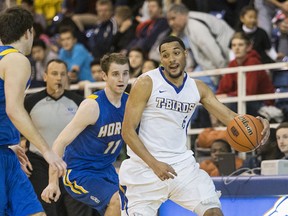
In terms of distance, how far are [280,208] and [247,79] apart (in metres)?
3.05

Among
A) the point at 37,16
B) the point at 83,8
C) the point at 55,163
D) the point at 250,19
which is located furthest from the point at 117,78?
the point at 37,16

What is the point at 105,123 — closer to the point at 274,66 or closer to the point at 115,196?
the point at 115,196

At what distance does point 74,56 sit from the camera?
44.1ft

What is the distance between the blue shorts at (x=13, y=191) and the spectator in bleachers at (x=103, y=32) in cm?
753

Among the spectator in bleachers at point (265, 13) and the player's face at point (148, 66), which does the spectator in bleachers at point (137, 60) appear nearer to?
the player's face at point (148, 66)

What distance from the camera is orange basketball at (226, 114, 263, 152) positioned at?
762 cm

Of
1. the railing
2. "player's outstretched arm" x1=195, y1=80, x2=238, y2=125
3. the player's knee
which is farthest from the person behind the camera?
the railing

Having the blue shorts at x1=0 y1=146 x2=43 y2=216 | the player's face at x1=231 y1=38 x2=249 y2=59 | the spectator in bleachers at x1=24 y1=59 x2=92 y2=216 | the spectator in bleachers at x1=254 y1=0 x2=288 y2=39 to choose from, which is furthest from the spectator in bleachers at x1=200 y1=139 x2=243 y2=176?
the blue shorts at x1=0 y1=146 x2=43 y2=216

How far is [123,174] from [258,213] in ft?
5.09

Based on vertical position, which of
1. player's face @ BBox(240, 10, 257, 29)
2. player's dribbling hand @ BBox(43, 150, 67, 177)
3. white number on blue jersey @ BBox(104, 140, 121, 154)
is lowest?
white number on blue jersey @ BBox(104, 140, 121, 154)

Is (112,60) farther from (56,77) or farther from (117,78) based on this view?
(56,77)

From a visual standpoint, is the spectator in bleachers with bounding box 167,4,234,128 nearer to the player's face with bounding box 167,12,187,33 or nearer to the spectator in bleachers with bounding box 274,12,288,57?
the player's face with bounding box 167,12,187,33

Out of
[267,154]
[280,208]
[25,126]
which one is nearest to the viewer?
[25,126]

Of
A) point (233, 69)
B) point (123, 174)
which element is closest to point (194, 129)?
point (233, 69)
